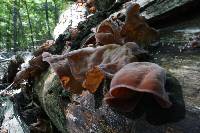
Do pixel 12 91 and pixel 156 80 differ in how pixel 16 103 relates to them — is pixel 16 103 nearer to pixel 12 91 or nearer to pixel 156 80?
pixel 12 91

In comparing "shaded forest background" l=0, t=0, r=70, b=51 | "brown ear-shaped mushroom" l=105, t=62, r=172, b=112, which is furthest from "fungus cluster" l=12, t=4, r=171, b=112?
"shaded forest background" l=0, t=0, r=70, b=51

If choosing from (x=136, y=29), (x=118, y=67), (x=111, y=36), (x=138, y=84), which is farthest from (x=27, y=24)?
(x=138, y=84)

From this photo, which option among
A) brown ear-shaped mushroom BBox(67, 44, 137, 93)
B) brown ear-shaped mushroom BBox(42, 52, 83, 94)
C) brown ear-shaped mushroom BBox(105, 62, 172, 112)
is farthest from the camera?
brown ear-shaped mushroom BBox(42, 52, 83, 94)

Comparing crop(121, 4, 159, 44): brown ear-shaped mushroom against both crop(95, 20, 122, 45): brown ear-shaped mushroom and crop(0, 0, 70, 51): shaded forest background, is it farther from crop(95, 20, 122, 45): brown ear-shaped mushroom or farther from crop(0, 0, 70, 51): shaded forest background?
crop(0, 0, 70, 51): shaded forest background

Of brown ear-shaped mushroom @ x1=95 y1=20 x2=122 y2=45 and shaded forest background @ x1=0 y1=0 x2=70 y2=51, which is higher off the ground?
brown ear-shaped mushroom @ x1=95 y1=20 x2=122 y2=45

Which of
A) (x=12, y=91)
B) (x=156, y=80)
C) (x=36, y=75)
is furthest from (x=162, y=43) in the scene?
(x=12, y=91)
